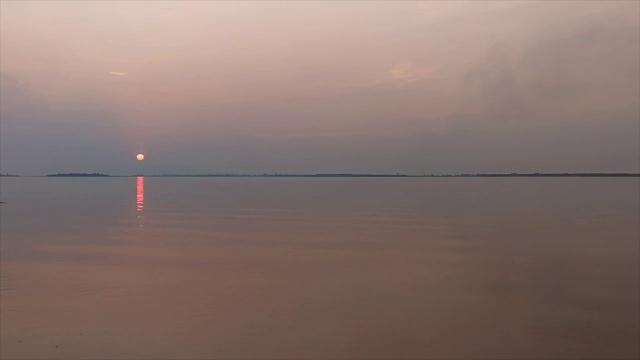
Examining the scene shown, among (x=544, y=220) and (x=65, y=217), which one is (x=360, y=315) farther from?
(x=65, y=217)

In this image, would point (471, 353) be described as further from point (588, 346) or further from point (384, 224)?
point (384, 224)

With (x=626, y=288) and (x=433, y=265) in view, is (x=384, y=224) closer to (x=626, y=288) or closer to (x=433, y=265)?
(x=433, y=265)

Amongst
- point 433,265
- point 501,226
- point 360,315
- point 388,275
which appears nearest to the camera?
point 360,315

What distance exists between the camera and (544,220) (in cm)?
4812

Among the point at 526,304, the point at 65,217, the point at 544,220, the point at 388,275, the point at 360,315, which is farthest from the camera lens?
the point at 65,217

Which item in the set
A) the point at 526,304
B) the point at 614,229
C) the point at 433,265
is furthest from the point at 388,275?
the point at 614,229

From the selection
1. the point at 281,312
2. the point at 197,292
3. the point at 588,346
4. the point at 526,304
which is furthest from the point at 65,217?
the point at 588,346

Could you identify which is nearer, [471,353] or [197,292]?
[471,353]

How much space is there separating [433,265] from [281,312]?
10573 millimetres

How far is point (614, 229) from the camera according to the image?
1558 inches

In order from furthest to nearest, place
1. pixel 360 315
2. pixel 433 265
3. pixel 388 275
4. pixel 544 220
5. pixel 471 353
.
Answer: pixel 544 220 → pixel 433 265 → pixel 388 275 → pixel 360 315 → pixel 471 353

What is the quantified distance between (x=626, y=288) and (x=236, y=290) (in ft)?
48.9

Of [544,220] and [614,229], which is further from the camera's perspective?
[544,220]

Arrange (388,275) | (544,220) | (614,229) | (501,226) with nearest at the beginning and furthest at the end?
(388,275) < (614,229) < (501,226) < (544,220)
